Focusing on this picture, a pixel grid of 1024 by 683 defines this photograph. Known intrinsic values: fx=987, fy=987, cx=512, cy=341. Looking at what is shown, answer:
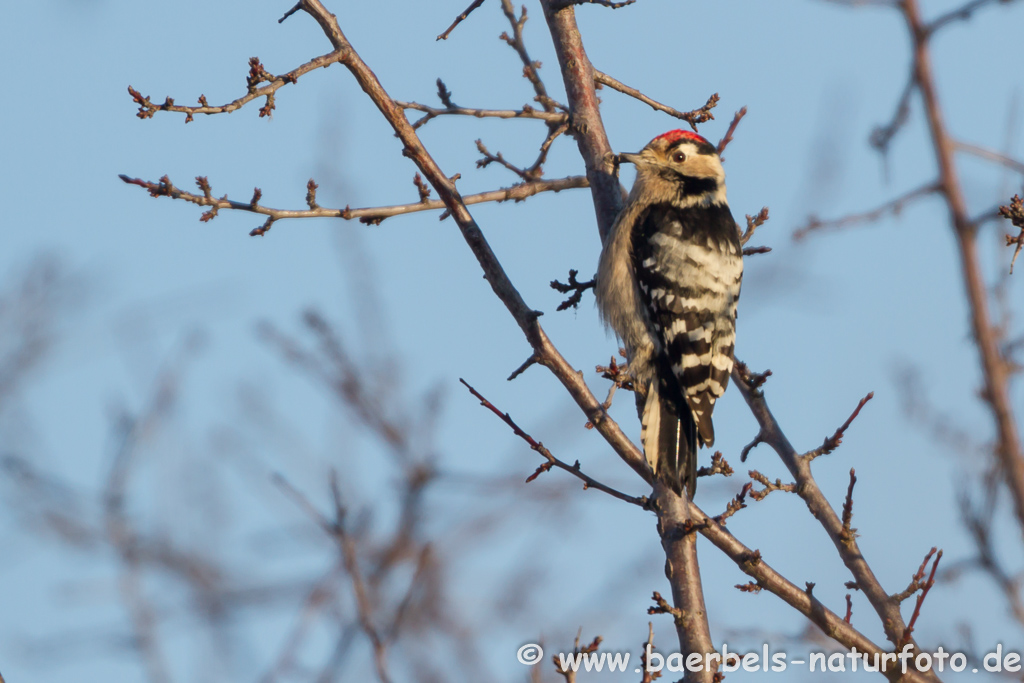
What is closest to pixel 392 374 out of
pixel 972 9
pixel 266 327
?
pixel 266 327

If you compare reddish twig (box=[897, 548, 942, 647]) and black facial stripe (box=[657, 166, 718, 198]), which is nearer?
reddish twig (box=[897, 548, 942, 647])

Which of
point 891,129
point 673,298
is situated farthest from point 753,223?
point 891,129

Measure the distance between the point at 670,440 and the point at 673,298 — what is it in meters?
0.89

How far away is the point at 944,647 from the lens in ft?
13.4

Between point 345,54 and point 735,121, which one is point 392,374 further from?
point 735,121

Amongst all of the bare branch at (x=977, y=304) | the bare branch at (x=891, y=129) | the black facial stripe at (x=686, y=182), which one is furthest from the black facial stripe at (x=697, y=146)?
the bare branch at (x=977, y=304)

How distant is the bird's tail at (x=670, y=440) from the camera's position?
413 centimetres

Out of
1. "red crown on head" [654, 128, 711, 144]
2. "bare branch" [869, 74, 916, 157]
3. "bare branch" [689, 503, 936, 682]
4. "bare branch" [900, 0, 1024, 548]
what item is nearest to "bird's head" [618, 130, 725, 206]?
"red crown on head" [654, 128, 711, 144]

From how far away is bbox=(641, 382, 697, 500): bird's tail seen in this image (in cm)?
413

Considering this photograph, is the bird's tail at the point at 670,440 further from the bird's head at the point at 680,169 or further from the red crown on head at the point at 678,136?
the red crown on head at the point at 678,136

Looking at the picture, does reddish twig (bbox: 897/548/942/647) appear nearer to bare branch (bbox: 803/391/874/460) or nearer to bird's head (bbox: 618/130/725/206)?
bare branch (bbox: 803/391/874/460)

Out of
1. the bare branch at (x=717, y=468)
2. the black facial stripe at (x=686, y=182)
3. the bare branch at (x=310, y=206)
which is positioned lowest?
the bare branch at (x=717, y=468)

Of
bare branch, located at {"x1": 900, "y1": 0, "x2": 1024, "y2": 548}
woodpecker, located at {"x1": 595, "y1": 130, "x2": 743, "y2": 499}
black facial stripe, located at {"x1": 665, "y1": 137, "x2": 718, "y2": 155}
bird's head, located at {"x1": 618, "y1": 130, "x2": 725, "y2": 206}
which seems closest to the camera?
bare branch, located at {"x1": 900, "y1": 0, "x2": 1024, "y2": 548}

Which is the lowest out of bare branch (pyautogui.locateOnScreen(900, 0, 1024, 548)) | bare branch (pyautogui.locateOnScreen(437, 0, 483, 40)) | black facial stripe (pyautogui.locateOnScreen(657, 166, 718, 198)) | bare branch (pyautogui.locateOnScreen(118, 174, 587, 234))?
bare branch (pyautogui.locateOnScreen(900, 0, 1024, 548))
